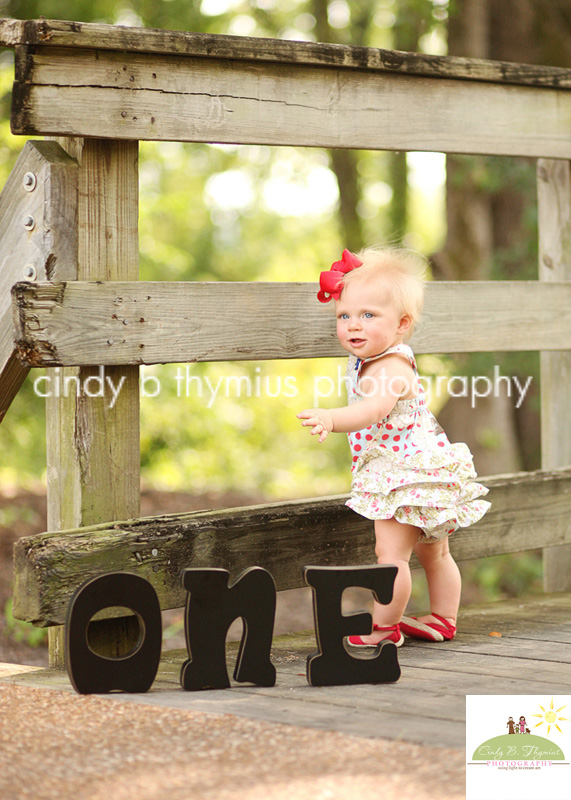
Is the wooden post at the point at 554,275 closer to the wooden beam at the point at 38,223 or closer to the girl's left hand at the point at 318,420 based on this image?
the girl's left hand at the point at 318,420

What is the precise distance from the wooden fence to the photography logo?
98 centimetres

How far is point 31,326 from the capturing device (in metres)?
2.52

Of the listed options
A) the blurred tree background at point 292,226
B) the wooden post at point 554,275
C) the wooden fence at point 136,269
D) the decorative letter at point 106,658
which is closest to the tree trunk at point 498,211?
the blurred tree background at point 292,226

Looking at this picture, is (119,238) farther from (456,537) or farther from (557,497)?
(557,497)

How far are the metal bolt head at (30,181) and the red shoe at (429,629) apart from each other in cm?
168

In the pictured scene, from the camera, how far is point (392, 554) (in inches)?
115

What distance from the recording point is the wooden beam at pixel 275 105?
102 inches

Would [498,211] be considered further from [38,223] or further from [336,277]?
[38,223]

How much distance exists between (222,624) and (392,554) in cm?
66

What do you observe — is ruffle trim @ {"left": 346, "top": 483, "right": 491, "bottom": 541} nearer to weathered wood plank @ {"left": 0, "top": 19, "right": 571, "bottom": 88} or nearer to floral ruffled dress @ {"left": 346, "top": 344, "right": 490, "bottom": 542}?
floral ruffled dress @ {"left": 346, "top": 344, "right": 490, "bottom": 542}

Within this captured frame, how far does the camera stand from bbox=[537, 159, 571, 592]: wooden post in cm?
388

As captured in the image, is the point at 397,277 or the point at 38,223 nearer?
the point at 38,223

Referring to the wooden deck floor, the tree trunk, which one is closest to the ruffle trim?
the wooden deck floor

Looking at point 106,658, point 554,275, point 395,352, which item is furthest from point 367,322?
point 554,275
